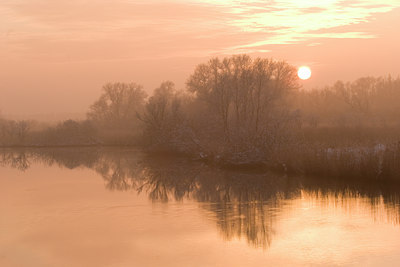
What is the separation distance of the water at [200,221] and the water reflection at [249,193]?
3 cm

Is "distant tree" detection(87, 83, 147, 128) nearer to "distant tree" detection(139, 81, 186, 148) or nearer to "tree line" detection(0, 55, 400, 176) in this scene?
"tree line" detection(0, 55, 400, 176)

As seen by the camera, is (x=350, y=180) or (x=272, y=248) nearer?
(x=272, y=248)

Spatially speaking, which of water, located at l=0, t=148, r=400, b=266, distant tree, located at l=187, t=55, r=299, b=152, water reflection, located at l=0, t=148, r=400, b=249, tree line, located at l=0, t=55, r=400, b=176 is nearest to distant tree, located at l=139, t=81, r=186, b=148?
tree line, located at l=0, t=55, r=400, b=176

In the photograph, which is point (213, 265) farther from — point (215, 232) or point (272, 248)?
point (215, 232)

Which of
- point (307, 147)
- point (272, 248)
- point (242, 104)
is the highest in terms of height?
point (242, 104)

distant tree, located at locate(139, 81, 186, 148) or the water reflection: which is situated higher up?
distant tree, located at locate(139, 81, 186, 148)

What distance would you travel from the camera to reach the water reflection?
1279 cm

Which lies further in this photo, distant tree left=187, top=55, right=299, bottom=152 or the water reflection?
distant tree left=187, top=55, right=299, bottom=152

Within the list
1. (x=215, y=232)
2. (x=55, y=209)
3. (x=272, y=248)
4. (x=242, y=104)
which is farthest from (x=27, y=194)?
(x=242, y=104)

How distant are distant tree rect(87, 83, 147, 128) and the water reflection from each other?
135 feet

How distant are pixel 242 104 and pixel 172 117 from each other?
6922 mm

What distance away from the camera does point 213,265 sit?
9117 mm

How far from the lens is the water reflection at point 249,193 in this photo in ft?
42.0

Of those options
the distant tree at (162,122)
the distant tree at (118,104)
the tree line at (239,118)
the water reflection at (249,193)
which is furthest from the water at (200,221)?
the distant tree at (118,104)
